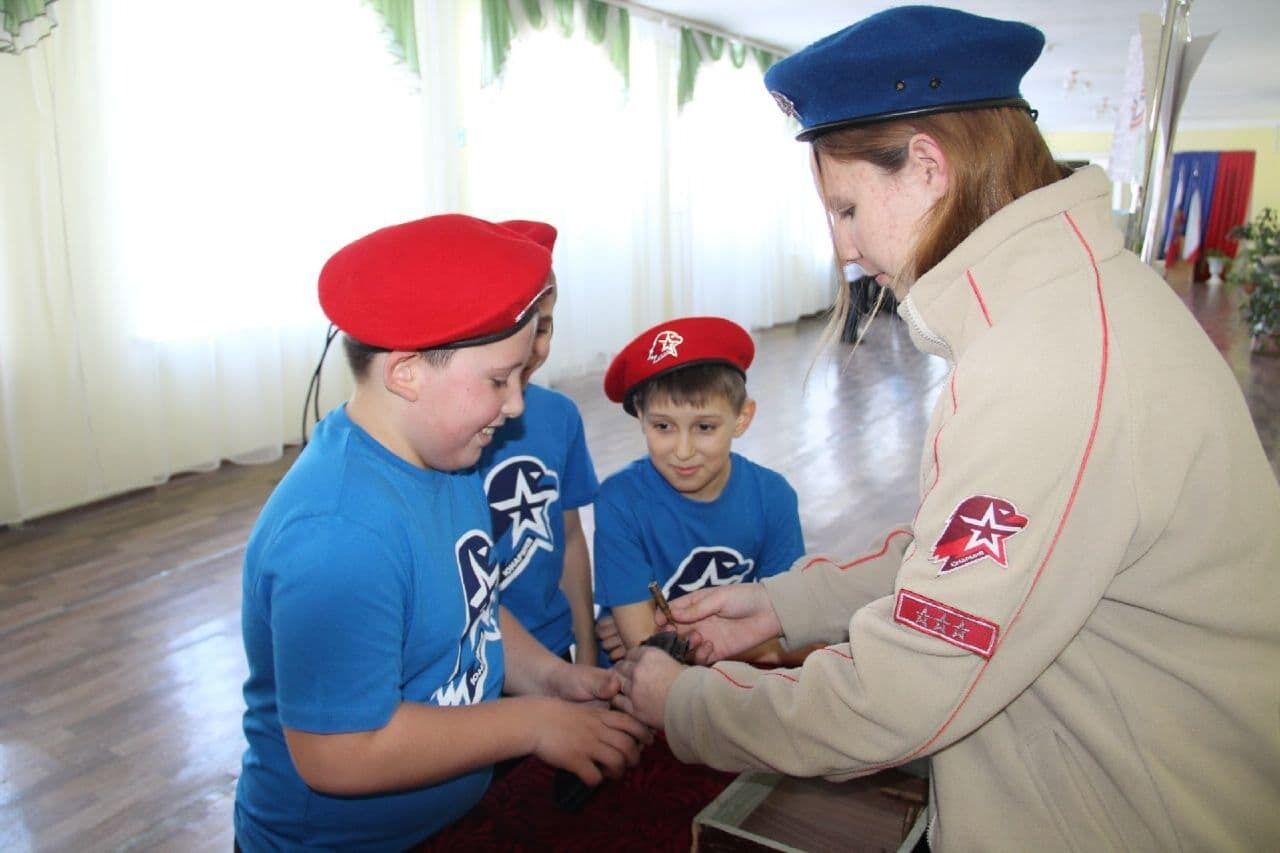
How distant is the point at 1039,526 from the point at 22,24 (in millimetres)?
4600

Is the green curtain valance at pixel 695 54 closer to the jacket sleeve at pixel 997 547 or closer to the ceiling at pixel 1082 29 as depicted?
the ceiling at pixel 1082 29

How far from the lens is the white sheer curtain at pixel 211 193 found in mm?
4258

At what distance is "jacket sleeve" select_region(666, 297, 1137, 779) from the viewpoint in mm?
810

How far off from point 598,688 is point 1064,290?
0.91 m

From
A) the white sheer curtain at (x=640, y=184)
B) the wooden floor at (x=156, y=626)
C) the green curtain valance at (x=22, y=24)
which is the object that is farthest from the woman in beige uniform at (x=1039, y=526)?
the white sheer curtain at (x=640, y=184)

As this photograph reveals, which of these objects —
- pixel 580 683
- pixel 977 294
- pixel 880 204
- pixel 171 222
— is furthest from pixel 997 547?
pixel 171 222

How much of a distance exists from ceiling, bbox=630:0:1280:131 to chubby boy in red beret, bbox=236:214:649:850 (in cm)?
598

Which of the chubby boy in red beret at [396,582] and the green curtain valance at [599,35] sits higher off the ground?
the green curtain valance at [599,35]

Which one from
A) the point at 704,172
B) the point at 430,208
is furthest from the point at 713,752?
the point at 704,172

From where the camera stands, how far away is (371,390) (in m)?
1.14

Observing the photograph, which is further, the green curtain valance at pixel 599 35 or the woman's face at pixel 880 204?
the green curtain valance at pixel 599 35

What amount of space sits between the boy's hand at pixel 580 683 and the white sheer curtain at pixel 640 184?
493 centimetres

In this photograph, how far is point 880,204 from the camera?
1022 mm

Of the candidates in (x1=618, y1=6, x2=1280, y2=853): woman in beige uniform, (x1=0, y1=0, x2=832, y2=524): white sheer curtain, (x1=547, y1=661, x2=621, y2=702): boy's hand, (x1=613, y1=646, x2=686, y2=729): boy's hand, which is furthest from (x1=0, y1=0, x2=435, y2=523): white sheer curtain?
(x1=618, y1=6, x2=1280, y2=853): woman in beige uniform
